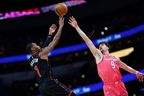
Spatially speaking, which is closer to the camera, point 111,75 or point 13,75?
point 111,75

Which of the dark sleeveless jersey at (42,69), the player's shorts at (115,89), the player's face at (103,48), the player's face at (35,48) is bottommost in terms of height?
the player's shorts at (115,89)

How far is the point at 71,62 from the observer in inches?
1048

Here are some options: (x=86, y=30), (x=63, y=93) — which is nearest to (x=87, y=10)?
(x=86, y=30)

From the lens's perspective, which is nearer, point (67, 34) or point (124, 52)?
point (124, 52)

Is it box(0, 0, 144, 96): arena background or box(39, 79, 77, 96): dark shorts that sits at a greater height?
box(0, 0, 144, 96): arena background

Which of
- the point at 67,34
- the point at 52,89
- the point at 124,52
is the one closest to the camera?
the point at 52,89

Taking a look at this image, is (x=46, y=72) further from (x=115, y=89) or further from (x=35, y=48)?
(x=115, y=89)

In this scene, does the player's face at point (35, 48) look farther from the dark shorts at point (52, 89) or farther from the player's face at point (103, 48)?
the player's face at point (103, 48)

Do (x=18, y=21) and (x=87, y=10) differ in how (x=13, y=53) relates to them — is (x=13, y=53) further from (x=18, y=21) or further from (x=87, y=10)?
(x=87, y=10)

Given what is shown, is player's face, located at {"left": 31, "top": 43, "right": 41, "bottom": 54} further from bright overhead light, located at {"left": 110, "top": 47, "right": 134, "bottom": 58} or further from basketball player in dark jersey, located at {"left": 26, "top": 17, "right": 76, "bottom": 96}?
bright overhead light, located at {"left": 110, "top": 47, "right": 134, "bottom": 58}

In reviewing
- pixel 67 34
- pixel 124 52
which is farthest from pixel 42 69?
pixel 67 34

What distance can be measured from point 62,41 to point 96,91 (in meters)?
4.81

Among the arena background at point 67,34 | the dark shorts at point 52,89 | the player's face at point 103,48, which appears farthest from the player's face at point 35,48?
the arena background at point 67,34

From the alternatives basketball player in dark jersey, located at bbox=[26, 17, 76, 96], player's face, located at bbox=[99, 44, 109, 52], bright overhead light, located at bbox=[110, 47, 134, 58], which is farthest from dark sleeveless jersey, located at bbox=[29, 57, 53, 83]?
bright overhead light, located at bbox=[110, 47, 134, 58]
